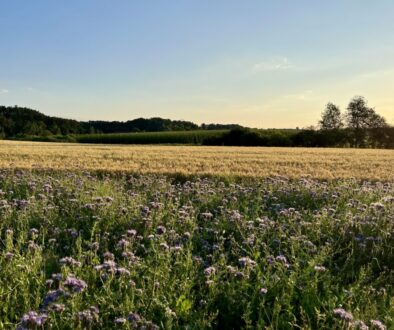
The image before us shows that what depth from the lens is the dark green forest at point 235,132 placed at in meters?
69.3

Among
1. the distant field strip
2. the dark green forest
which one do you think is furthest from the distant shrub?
the distant field strip

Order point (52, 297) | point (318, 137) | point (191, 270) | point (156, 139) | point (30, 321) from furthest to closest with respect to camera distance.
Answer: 1. point (156, 139)
2. point (318, 137)
3. point (191, 270)
4. point (52, 297)
5. point (30, 321)

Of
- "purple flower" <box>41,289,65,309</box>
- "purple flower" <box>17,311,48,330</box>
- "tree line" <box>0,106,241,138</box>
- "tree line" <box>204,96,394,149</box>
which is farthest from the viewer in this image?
"tree line" <box>0,106,241,138</box>

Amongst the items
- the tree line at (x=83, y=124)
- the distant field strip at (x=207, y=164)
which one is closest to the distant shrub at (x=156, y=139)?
the tree line at (x=83, y=124)

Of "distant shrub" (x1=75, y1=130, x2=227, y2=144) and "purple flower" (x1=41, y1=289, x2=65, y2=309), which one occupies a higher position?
"distant shrub" (x1=75, y1=130, x2=227, y2=144)

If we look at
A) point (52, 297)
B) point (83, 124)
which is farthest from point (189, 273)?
point (83, 124)

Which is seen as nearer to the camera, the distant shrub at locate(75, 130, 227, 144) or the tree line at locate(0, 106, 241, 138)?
the distant shrub at locate(75, 130, 227, 144)

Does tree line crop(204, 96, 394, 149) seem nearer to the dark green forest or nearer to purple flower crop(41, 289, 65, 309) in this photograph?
the dark green forest

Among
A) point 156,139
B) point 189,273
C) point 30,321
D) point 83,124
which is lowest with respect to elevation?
point 189,273

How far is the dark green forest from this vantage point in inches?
2729

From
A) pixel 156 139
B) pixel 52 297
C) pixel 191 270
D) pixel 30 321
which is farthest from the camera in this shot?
pixel 156 139

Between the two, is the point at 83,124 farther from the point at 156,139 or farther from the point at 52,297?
the point at 52,297

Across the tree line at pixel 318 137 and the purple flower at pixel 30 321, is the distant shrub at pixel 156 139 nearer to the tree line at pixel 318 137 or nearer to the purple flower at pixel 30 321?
the tree line at pixel 318 137

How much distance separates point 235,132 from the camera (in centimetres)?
7344
